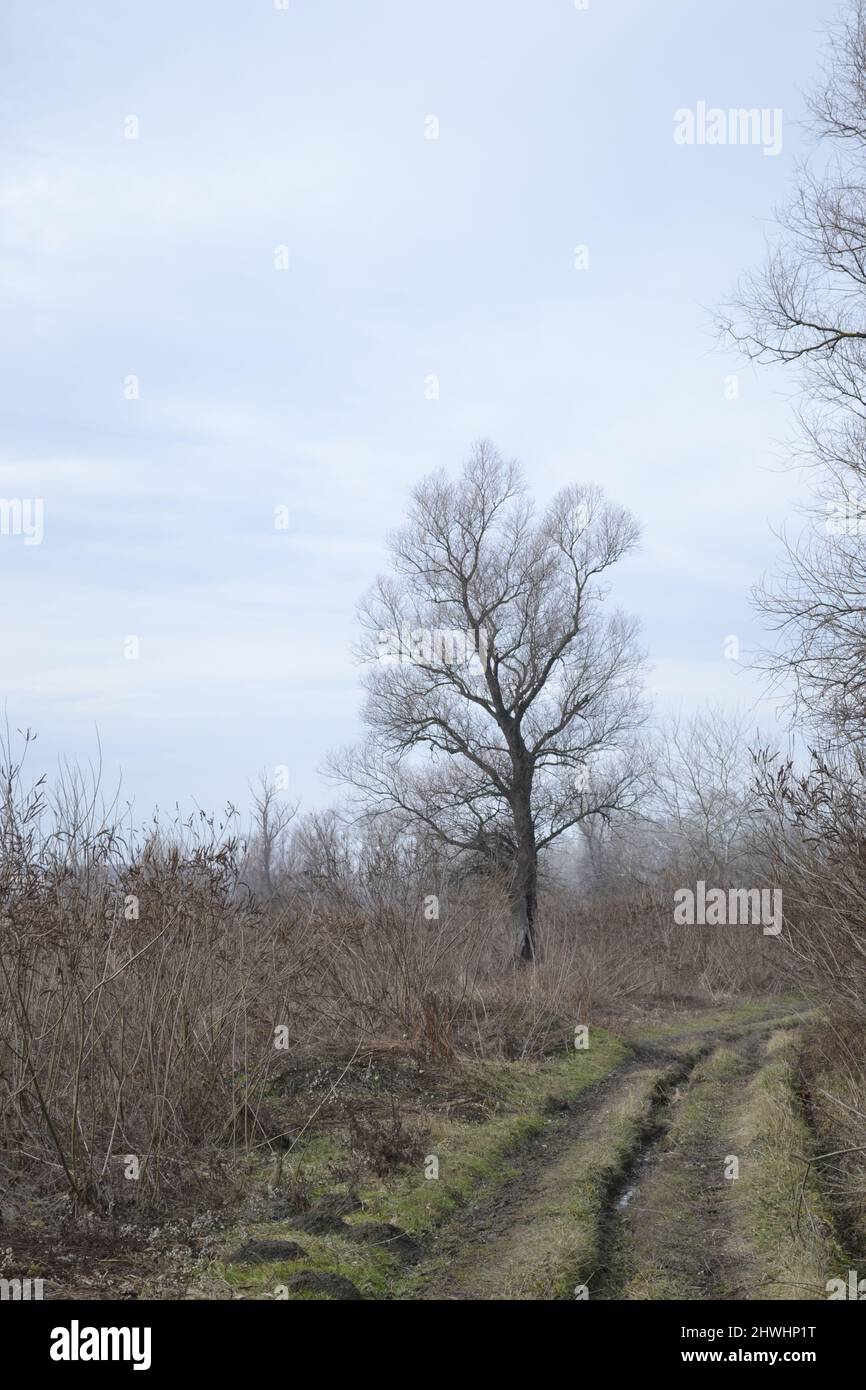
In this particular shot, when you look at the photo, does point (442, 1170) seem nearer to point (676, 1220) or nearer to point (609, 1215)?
point (609, 1215)

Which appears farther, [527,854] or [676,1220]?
[527,854]

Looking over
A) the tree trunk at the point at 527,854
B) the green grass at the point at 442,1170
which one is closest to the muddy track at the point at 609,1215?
the green grass at the point at 442,1170

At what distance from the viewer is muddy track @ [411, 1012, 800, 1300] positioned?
6035 millimetres

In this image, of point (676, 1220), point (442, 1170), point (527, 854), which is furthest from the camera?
point (527, 854)

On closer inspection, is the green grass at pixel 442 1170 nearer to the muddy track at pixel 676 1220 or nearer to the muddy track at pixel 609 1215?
the muddy track at pixel 609 1215

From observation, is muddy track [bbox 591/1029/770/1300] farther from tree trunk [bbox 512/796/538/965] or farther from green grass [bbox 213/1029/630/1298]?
tree trunk [bbox 512/796/538/965]

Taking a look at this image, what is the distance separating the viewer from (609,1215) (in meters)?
7.29

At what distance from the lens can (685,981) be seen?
22.5 meters

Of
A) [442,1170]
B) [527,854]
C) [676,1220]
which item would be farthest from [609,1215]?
[527,854]

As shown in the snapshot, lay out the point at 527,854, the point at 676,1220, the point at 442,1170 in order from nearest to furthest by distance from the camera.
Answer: the point at 676,1220, the point at 442,1170, the point at 527,854
